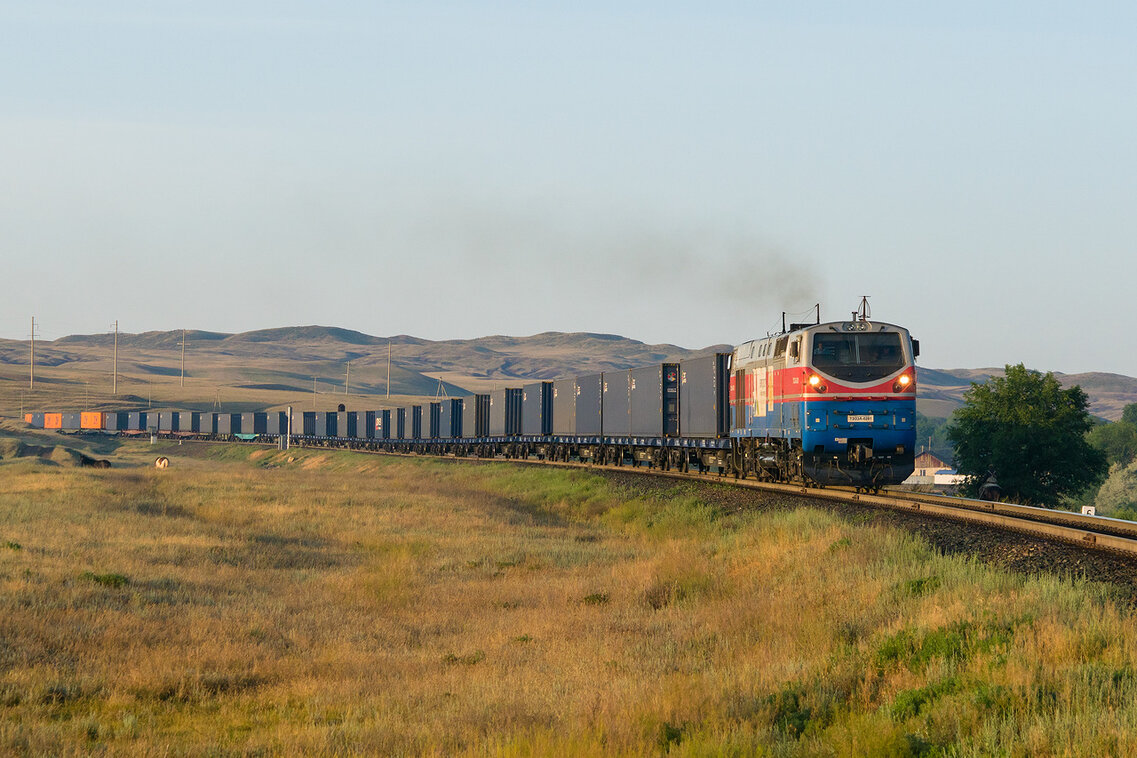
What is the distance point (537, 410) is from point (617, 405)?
14.1 metres

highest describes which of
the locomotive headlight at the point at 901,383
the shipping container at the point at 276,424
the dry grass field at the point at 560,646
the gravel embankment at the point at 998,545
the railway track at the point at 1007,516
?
the locomotive headlight at the point at 901,383

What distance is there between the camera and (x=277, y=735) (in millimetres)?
10508

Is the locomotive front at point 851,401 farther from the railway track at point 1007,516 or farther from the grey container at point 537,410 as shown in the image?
the grey container at point 537,410

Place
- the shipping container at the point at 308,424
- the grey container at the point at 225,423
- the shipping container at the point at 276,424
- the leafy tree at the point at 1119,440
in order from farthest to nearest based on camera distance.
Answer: the leafy tree at the point at 1119,440 → the grey container at the point at 225,423 → the shipping container at the point at 276,424 → the shipping container at the point at 308,424

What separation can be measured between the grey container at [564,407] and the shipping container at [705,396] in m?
14.8

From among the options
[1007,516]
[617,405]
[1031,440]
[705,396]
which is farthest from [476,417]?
[1007,516]

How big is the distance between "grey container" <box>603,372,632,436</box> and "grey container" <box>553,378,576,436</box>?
184 inches

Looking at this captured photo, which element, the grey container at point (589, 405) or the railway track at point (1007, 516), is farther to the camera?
the grey container at point (589, 405)

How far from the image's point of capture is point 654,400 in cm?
4294

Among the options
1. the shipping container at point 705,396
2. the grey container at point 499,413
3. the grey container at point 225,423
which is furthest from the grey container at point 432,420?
the grey container at point 225,423

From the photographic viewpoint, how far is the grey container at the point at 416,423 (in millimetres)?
88688

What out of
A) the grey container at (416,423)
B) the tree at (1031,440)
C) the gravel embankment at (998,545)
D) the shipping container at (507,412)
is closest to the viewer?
the gravel embankment at (998,545)

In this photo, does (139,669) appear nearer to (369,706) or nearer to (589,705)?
(369,706)

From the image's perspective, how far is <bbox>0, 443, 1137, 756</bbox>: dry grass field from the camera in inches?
347
